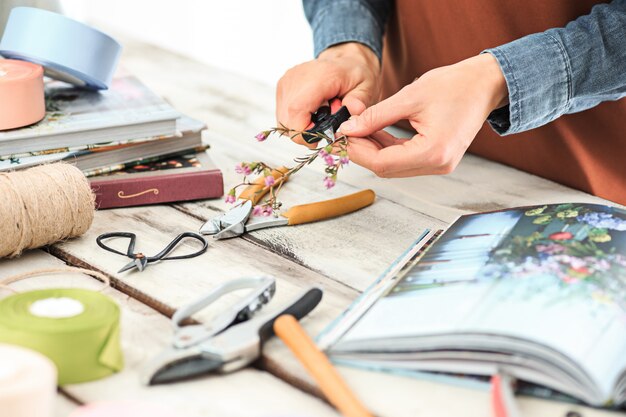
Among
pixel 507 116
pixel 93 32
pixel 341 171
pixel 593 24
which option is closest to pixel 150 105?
pixel 93 32

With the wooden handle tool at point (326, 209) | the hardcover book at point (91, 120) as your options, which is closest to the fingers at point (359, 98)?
the wooden handle tool at point (326, 209)

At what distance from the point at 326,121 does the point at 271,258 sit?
0.18 m

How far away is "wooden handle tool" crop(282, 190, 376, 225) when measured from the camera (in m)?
0.94

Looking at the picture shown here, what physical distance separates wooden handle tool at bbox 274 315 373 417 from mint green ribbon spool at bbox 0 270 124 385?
13 centimetres

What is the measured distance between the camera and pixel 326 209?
3.12 feet

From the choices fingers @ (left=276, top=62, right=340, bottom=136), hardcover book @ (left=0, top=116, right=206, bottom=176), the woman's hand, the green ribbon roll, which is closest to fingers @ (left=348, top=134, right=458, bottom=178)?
the woman's hand

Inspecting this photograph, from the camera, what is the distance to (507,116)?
3.18 ft

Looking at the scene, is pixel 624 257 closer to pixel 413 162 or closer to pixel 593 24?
pixel 413 162

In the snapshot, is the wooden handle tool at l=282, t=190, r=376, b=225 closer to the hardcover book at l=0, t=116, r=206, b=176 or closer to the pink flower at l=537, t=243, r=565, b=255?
the hardcover book at l=0, t=116, r=206, b=176

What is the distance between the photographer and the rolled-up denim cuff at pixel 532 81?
907 mm

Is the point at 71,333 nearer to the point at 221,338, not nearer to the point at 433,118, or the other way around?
the point at 221,338

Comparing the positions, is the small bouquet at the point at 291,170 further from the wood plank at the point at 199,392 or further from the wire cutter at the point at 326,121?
the wood plank at the point at 199,392

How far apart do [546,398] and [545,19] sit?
588 millimetres

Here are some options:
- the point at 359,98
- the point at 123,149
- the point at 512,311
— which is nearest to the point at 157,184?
the point at 123,149
